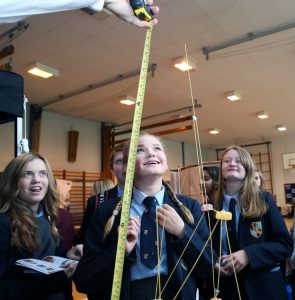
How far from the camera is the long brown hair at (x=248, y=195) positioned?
70.4 inches

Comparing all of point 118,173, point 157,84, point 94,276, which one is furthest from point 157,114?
point 94,276

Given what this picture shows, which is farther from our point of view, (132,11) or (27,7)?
(132,11)

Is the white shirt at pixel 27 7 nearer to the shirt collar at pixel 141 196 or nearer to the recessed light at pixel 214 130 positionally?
the shirt collar at pixel 141 196

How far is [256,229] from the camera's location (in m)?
1.79

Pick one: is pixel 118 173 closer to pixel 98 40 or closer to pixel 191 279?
pixel 191 279

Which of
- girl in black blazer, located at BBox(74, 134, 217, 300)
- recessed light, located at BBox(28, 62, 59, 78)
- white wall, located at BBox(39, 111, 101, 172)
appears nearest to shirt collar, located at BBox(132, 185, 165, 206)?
girl in black blazer, located at BBox(74, 134, 217, 300)

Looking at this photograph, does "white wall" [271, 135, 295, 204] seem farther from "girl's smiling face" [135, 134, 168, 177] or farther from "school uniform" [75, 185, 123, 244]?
"girl's smiling face" [135, 134, 168, 177]

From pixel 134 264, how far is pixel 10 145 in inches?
274

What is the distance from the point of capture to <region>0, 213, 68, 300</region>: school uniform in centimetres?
140

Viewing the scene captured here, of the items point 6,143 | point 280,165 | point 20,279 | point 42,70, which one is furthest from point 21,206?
point 280,165

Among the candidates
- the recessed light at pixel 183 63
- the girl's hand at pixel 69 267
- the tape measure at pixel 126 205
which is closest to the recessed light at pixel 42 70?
the recessed light at pixel 183 63

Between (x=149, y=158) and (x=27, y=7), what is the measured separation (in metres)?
A: 0.70

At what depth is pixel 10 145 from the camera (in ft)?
24.3

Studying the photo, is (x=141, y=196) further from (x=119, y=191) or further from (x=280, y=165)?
(x=280, y=165)
